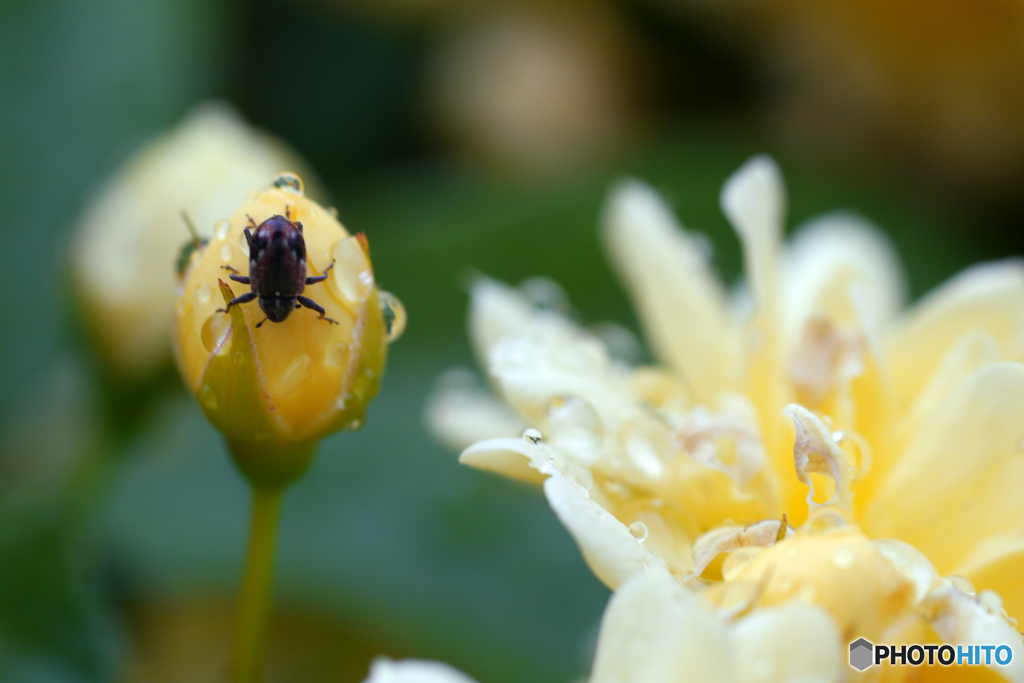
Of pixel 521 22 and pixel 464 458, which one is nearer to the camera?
pixel 464 458

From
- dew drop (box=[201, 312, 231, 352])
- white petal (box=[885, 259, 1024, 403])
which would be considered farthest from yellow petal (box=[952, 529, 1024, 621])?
dew drop (box=[201, 312, 231, 352])

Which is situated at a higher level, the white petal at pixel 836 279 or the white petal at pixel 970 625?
the white petal at pixel 836 279

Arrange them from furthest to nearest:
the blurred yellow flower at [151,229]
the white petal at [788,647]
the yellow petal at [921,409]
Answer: the blurred yellow flower at [151,229], the yellow petal at [921,409], the white petal at [788,647]

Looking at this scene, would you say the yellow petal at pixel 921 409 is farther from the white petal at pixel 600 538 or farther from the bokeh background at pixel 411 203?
the bokeh background at pixel 411 203

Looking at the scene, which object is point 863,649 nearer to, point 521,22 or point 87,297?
point 87,297

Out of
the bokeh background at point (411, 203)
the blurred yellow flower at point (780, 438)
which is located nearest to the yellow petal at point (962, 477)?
the blurred yellow flower at point (780, 438)

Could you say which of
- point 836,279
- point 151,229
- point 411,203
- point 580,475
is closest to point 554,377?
point 580,475

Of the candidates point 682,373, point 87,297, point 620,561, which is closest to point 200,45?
point 87,297

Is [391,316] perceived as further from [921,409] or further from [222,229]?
[921,409]

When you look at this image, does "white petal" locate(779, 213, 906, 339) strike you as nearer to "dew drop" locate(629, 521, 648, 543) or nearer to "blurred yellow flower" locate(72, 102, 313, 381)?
"dew drop" locate(629, 521, 648, 543)
